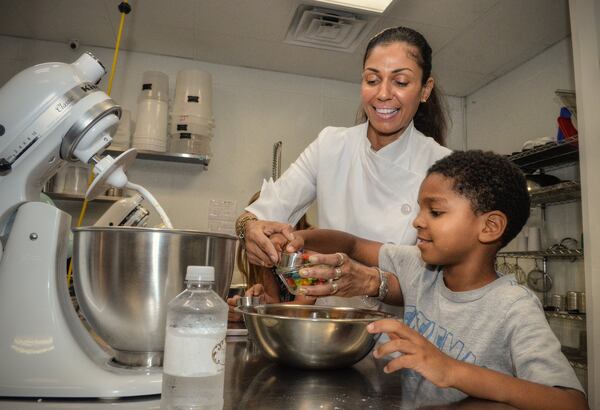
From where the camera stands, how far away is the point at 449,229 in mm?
1008

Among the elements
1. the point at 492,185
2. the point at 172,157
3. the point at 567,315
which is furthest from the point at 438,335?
the point at 172,157

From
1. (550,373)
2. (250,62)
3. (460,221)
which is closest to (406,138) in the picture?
(460,221)

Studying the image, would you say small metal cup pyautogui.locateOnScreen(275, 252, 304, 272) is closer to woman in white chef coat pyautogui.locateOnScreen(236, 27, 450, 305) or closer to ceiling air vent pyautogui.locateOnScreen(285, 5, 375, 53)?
woman in white chef coat pyautogui.locateOnScreen(236, 27, 450, 305)

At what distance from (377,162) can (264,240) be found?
0.49 meters

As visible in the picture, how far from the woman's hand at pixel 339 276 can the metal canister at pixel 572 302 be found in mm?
1923

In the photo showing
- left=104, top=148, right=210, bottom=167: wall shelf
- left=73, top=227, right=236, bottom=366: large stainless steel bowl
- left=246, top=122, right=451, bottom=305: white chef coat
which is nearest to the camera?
left=73, top=227, right=236, bottom=366: large stainless steel bowl

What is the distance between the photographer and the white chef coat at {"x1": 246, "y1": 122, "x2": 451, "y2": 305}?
141 cm

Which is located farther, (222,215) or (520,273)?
(222,215)

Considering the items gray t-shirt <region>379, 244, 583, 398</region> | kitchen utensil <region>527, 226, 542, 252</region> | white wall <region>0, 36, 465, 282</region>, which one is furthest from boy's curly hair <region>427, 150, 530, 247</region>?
white wall <region>0, 36, 465, 282</region>

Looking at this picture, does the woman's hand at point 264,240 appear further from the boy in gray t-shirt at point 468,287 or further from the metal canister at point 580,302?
the metal canister at point 580,302

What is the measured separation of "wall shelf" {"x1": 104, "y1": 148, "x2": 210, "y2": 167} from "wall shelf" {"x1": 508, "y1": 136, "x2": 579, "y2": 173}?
6.40 feet

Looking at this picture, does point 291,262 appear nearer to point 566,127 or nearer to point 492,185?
point 492,185

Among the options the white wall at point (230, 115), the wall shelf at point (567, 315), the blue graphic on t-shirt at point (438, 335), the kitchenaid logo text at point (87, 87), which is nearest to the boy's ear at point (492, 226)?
the blue graphic on t-shirt at point (438, 335)

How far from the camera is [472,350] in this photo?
0.92 metres
